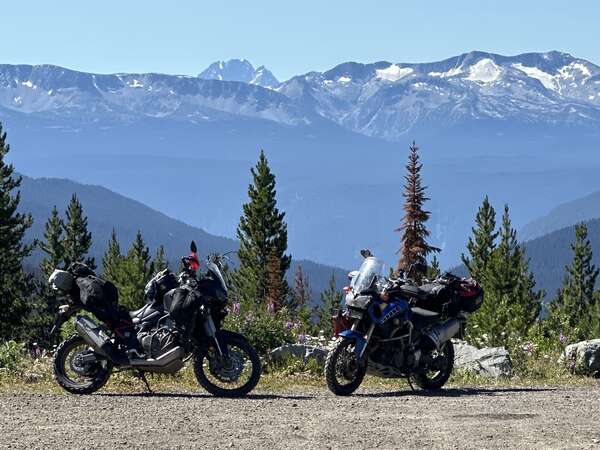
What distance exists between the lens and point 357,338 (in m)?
13.2

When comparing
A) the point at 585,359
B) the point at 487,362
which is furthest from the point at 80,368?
the point at 585,359

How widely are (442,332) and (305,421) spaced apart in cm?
370

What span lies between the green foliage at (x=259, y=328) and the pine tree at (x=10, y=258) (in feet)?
166

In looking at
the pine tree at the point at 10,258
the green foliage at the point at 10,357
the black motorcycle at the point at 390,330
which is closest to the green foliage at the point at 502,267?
the pine tree at the point at 10,258

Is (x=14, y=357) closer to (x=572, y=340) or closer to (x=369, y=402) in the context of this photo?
(x=369, y=402)

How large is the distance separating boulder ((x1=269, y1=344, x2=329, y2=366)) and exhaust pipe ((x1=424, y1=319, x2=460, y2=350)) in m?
2.17

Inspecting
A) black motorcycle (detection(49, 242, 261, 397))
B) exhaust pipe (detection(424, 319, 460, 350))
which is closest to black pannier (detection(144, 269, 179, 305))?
black motorcycle (detection(49, 242, 261, 397))

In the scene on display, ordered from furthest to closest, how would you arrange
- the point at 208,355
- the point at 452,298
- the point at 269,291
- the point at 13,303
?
the point at 269,291
the point at 13,303
the point at 452,298
the point at 208,355

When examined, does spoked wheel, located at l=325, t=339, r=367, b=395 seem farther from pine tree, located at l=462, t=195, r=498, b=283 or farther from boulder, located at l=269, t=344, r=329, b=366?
pine tree, located at l=462, t=195, r=498, b=283

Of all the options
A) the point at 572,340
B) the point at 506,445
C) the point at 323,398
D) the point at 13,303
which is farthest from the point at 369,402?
the point at 13,303

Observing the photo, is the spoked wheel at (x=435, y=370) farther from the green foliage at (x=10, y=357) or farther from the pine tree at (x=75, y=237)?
the pine tree at (x=75, y=237)

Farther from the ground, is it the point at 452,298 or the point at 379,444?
the point at 452,298

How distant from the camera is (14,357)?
1468 centimetres

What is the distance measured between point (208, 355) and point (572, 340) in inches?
382
